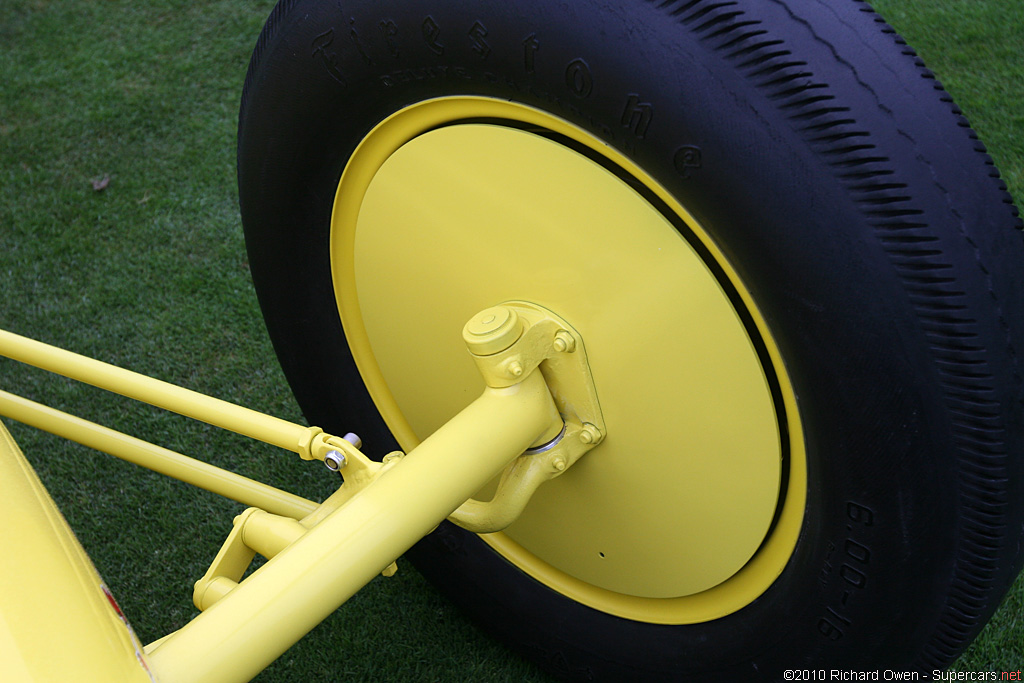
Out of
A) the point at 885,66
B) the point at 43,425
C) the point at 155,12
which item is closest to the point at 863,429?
the point at 885,66

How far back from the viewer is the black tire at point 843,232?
0.87 meters

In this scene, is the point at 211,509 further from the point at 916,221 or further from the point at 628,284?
the point at 916,221

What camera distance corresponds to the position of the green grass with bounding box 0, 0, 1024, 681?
1.77m

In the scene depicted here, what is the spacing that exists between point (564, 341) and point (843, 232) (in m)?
0.44

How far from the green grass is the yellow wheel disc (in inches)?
19.6

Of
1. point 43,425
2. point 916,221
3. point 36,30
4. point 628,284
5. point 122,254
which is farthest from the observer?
point 36,30

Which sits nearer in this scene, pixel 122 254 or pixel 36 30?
pixel 122 254

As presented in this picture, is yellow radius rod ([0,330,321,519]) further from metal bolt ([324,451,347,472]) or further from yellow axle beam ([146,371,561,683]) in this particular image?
yellow axle beam ([146,371,561,683])

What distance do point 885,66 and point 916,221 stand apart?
181 mm

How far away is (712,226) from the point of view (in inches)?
37.9

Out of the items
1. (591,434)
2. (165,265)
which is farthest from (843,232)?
(165,265)

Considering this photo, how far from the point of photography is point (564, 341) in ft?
3.90

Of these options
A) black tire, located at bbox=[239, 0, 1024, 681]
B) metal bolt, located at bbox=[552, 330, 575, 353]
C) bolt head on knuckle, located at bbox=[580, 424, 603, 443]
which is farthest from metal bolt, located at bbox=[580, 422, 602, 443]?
black tire, located at bbox=[239, 0, 1024, 681]
